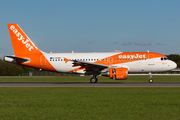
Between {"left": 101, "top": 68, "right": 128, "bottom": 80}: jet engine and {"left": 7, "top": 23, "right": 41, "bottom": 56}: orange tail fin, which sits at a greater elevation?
{"left": 7, "top": 23, "right": 41, "bottom": 56}: orange tail fin

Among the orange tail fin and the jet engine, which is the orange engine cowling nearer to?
the jet engine

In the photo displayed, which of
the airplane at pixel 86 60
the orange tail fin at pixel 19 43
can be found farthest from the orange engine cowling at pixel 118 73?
the orange tail fin at pixel 19 43

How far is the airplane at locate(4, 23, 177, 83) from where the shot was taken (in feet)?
114

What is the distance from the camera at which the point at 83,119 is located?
993cm

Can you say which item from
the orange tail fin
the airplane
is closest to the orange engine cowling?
the airplane

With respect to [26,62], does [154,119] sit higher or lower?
lower

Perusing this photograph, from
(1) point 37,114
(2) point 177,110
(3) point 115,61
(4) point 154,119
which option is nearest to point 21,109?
(1) point 37,114

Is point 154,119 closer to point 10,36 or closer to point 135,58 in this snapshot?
point 135,58

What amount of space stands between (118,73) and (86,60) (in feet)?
19.9

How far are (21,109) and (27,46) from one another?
26.3 m

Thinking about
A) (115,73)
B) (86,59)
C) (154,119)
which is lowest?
(154,119)

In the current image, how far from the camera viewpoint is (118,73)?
32.0m

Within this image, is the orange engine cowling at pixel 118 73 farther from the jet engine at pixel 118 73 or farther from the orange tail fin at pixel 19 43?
the orange tail fin at pixel 19 43

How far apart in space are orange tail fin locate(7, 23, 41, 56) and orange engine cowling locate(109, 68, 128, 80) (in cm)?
1218
